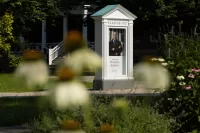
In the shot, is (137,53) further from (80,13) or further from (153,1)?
(153,1)

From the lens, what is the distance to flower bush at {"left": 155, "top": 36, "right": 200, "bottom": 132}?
282 inches

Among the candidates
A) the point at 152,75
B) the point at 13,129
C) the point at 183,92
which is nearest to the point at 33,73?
the point at 152,75

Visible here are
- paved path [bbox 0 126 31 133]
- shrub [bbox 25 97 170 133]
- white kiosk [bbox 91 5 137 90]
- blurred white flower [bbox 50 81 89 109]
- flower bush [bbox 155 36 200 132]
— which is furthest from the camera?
white kiosk [bbox 91 5 137 90]

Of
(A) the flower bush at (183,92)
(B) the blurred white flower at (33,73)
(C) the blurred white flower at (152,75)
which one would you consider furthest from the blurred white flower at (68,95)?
(A) the flower bush at (183,92)

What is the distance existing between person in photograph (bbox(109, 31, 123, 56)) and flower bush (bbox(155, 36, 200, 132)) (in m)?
10.2

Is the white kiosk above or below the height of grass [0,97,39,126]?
above

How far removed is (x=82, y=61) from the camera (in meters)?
1.76

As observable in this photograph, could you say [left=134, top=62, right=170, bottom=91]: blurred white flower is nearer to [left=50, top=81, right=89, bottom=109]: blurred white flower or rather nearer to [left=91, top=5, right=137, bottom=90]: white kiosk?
[left=50, top=81, right=89, bottom=109]: blurred white flower

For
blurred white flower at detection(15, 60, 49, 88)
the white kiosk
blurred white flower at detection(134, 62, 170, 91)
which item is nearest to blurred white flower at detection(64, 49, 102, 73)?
blurred white flower at detection(15, 60, 49, 88)

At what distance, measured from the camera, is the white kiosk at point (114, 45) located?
17594mm

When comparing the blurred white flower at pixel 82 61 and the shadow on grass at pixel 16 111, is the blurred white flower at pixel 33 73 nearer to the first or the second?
the blurred white flower at pixel 82 61

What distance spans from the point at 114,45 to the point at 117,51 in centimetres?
23

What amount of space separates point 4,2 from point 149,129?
72.8 ft

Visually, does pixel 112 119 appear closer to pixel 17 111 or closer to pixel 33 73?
pixel 33 73
